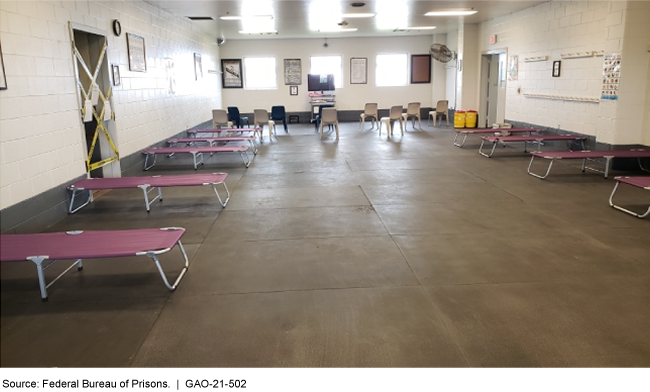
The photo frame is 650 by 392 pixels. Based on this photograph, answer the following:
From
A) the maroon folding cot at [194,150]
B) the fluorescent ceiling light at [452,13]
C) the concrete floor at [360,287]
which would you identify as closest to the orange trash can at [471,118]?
the fluorescent ceiling light at [452,13]

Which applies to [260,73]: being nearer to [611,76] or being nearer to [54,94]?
[611,76]

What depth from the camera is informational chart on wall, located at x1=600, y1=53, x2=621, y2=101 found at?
22.2 ft

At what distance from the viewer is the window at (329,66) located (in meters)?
15.6

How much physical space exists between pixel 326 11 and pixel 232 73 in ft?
21.4

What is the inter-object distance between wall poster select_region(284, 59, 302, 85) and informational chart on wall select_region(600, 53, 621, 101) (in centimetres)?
1004

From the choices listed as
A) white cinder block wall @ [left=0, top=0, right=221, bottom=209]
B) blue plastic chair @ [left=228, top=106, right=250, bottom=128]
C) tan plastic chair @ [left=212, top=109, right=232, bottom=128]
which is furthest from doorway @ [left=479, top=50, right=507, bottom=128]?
white cinder block wall @ [left=0, top=0, right=221, bottom=209]

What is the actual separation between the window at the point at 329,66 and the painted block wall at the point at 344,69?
13 cm

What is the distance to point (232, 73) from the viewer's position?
15547 millimetres

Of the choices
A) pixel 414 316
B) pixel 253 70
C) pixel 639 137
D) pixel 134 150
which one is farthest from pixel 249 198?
pixel 253 70

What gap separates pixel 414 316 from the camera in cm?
272

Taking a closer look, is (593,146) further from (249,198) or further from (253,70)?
(253,70)

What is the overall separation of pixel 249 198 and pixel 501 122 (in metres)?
8.13

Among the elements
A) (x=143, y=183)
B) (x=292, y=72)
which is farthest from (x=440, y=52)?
(x=143, y=183)

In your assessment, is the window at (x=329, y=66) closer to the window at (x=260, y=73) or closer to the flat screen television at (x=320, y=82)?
the flat screen television at (x=320, y=82)
